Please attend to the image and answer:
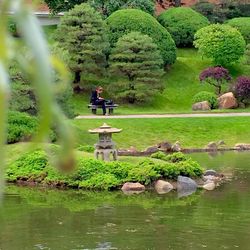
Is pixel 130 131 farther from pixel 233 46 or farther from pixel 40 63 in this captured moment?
pixel 40 63

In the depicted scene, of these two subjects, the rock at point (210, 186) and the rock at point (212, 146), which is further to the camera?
the rock at point (212, 146)

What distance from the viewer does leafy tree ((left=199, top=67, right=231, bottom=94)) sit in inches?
1431

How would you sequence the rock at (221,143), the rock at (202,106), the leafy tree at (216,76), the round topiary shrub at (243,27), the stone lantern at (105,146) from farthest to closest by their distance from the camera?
the round topiary shrub at (243,27), the leafy tree at (216,76), the rock at (202,106), the rock at (221,143), the stone lantern at (105,146)

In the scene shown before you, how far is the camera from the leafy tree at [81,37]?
34.6 metres

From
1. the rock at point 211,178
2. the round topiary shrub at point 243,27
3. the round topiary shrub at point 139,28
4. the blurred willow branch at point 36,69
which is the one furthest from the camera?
the round topiary shrub at point 243,27

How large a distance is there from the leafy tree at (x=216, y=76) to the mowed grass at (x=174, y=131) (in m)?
5.74

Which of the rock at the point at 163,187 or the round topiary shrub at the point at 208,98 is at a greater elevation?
the round topiary shrub at the point at 208,98

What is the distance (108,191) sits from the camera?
1819 cm

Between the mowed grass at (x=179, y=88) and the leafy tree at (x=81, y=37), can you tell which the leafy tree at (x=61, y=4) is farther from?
the leafy tree at (x=81, y=37)

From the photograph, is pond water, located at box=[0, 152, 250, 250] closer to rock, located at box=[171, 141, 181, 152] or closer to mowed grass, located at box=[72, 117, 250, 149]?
rock, located at box=[171, 141, 181, 152]

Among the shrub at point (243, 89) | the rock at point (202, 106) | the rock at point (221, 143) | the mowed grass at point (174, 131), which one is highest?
the shrub at point (243, 89)

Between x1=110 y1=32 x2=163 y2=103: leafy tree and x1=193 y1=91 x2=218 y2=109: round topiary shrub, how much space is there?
1899 mm

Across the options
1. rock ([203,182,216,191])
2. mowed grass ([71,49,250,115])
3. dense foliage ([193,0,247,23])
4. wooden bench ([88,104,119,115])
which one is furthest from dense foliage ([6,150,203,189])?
dense foliage ([193,0,247,23])

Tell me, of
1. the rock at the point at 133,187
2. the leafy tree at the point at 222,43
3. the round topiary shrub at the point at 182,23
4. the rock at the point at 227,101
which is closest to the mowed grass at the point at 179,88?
the round topiary shrub at the point at 182,23
